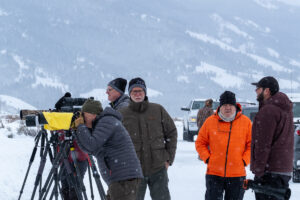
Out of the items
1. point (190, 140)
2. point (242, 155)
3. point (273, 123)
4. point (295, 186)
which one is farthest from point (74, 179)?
point (190, 140)

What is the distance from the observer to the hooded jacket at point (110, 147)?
14.6ft

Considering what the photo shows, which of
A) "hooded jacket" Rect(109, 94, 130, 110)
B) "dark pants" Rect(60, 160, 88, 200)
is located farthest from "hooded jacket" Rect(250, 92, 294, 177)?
"dark pants" Rect(60, 160, 88, 200)

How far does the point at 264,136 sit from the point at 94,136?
157 centimetres

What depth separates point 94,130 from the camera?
4.49 metres

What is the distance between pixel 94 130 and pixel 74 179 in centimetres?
179

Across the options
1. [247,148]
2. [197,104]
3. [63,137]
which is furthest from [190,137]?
[247,148]

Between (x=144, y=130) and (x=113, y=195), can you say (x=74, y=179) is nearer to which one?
(x=144, y=130)

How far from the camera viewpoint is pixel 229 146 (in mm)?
5492

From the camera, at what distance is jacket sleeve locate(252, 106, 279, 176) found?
455 centimetres

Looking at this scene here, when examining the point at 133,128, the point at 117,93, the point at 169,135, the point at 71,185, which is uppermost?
the point at 117,93

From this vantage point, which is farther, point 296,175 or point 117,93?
point 296,175

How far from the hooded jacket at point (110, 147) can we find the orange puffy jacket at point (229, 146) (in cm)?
126

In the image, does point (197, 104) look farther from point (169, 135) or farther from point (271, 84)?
point (271, 84)

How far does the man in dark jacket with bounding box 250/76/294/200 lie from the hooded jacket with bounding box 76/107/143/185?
3.77ft
